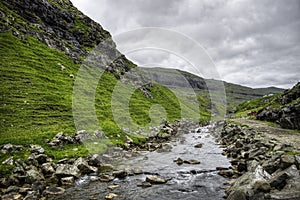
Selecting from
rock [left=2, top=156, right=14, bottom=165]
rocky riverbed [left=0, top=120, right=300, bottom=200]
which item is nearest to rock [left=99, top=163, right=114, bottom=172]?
rocky riverbed [left=0, top=120, right=300, bottom=200]

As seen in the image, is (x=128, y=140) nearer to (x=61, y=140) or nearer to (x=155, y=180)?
(x=61, y=140)

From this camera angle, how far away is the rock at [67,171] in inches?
834

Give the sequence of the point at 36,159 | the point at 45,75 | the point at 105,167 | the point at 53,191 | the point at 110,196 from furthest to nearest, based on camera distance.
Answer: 1. the point at 45,75
2. the point at 105,167
3. the point at 36,159
4. the point at 53,191
5. the point at 110,196

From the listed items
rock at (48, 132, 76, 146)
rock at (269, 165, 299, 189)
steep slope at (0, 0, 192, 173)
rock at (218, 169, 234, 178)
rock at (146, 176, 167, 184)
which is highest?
steep slope at (0, 0, 192, 173)

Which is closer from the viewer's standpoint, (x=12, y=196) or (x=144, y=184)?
(x=12, y=196)

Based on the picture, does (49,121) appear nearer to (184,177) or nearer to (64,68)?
(184,177)

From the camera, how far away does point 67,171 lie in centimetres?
2172

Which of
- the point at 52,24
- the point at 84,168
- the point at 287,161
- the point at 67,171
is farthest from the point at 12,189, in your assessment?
the point at 52,24

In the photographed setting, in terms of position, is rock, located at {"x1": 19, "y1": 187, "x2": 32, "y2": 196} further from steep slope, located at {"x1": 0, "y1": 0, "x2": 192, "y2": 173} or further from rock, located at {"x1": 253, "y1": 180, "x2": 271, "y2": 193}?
rock, located at {"x1": 253, "y1": 180, "x2": 271, "y2": 193}

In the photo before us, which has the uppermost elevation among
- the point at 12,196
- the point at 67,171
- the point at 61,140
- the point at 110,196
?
the point at 61,140

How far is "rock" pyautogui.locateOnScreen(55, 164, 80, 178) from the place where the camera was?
69.5ft

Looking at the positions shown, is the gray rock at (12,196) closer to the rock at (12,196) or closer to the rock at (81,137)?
the rock at (12,196)

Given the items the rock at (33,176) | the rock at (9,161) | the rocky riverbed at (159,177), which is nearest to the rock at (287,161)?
the rocky riverbed at (159,177)

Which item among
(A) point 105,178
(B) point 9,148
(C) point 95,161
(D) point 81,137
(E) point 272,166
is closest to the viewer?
(E) point 272,166
